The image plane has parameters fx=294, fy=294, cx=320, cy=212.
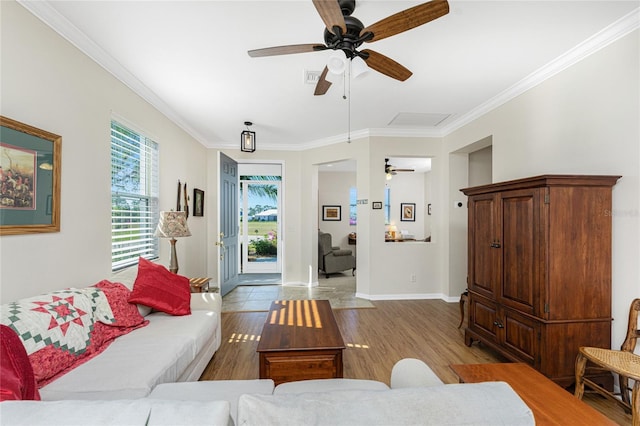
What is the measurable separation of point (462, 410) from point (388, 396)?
189 mm

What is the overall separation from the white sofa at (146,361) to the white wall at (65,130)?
26.3 inches

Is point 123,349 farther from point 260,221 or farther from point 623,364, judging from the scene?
point 260,221

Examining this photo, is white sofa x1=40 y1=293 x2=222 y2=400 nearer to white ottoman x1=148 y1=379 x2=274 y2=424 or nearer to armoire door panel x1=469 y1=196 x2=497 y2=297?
white ottoman x1=148 y1=379 x2=274 y2=424

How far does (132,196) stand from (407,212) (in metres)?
6.89

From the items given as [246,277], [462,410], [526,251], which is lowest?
[246,277]

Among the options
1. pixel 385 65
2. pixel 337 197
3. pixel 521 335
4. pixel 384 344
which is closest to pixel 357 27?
pixel 385 65

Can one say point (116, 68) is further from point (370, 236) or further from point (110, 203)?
point (370, 236)

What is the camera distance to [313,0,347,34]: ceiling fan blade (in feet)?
4.66

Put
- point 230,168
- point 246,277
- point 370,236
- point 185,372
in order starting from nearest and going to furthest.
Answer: point 185,372
point 370,236
point 230,168
point 246,277

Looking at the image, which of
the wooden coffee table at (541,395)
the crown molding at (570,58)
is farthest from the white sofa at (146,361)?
the crown molding at (570,58)

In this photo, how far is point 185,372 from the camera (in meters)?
2.00

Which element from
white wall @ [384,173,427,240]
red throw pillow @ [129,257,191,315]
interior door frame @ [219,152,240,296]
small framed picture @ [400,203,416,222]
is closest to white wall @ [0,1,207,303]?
red throw pillow @ [129,257,191,315]

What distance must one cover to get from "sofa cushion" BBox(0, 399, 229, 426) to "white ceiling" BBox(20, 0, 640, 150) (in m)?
2.17

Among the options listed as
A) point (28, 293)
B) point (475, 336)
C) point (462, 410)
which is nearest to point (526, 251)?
point (475, 336)
